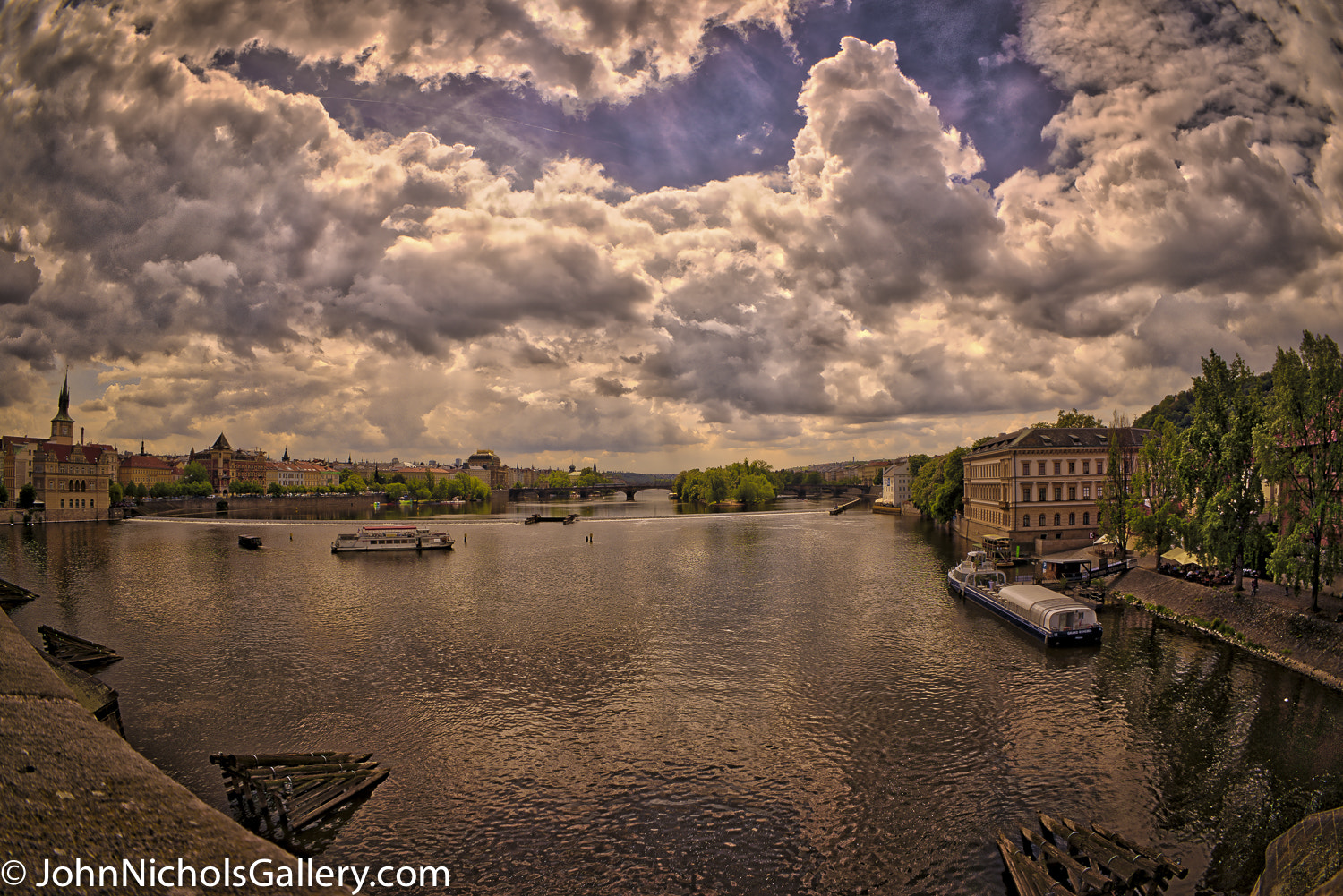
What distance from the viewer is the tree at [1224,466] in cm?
3809

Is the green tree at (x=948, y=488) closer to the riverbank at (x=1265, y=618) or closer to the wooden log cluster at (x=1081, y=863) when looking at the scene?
the riverbank at (x=1265, y=618)

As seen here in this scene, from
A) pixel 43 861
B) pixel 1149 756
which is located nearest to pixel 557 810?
pixel 43 861

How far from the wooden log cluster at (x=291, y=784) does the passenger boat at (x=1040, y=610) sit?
119ft

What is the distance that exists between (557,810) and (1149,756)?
21363 millimetres

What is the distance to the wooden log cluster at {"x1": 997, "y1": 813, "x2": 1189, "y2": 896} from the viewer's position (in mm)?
14984

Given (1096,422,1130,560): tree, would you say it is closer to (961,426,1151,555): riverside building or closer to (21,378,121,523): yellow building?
(961,426,1151,555): riverside building

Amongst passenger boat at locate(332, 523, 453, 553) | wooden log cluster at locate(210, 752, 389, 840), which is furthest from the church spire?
wooden log cluster at locate(210, 752, 389, 840)

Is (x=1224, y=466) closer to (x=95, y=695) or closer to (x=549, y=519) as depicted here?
(x=95, y=695)

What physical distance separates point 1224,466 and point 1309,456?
5.34m

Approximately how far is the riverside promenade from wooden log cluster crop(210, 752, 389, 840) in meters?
9.12

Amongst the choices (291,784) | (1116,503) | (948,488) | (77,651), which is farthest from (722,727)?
(948,488)

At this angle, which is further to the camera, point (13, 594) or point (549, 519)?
Result: point (549, 519)

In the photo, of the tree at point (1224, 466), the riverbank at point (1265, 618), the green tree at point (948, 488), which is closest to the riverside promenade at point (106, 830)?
the riverbank at point (1265, 618)

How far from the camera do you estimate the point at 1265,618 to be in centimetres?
3481
